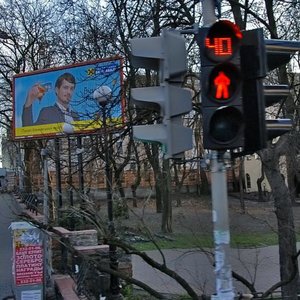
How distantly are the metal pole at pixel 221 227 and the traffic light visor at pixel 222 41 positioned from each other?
28.0 inches

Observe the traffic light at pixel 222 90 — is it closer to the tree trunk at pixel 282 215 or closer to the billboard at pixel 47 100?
the tree trunk at pixel 282 215

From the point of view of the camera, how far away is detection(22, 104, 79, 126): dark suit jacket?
78.7 ft

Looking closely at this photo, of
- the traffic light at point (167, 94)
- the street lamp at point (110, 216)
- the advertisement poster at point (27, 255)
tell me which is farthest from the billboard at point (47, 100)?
the traffic light at point (167, 94)

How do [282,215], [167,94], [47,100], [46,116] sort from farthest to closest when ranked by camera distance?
[46,116] → [47,100] → [282,215] → [167,94]

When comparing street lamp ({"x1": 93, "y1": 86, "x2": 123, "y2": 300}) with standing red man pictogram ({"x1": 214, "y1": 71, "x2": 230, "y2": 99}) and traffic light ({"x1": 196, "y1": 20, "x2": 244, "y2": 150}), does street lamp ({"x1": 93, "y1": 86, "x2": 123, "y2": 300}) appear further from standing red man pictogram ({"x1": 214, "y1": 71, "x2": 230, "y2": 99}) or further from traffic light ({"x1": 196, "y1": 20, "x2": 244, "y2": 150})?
standing red man pictogram ({"x1": 214, "y1": 71, "x2": 230, "y2": 99})

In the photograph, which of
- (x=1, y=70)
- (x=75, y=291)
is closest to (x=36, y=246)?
(x=75, y=291)

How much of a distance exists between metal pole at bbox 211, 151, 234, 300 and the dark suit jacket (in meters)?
19.5

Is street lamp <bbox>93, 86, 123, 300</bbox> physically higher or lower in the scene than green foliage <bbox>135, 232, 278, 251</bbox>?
higher

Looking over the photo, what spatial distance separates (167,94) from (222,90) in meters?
0.49

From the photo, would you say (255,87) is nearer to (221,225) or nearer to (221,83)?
(221,83)

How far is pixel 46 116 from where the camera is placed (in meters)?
24.7

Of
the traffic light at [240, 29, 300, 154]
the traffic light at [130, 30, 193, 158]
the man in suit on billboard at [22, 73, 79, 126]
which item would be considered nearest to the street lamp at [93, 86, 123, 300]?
the traffic light at [130, 30, 193, 158]

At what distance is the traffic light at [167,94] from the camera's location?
14.3ft

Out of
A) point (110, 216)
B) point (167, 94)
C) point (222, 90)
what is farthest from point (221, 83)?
point (110, 216)
